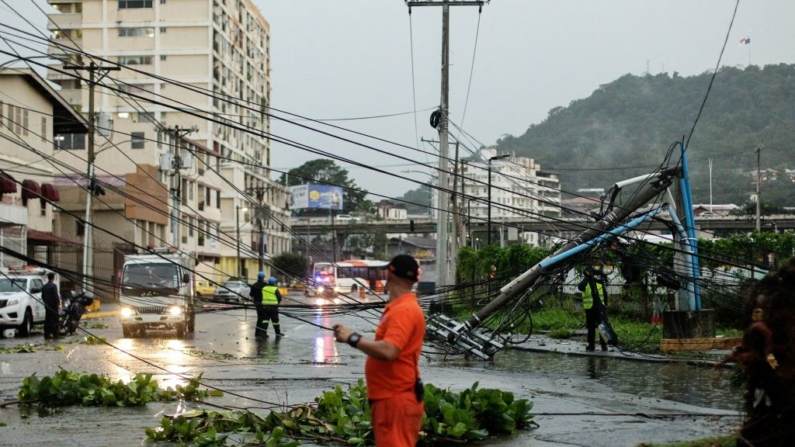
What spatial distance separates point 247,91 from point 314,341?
7891 centimetres

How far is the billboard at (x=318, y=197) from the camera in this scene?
12162 centimetres

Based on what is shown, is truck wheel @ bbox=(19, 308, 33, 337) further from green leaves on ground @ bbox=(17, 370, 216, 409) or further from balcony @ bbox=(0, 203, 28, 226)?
green leaves on ground @ bbox=(17, 370, 216, 409)

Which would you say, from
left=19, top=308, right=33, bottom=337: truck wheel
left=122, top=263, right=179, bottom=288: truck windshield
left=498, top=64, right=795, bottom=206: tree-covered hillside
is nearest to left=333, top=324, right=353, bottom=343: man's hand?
left=122, top=263, right=179, bottom=288: truck windshield

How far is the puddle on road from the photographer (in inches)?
520

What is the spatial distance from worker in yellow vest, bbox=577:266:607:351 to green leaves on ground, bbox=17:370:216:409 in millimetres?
10563

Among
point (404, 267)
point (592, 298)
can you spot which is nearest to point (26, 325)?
point (592, 298)

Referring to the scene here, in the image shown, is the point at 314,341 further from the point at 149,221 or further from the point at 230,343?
the point at 149,221

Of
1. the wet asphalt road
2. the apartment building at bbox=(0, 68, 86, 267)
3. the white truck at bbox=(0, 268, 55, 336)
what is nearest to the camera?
the wet asphalt road

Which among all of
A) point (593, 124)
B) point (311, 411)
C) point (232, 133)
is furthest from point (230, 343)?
point (593, 124)

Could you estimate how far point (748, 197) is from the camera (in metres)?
123

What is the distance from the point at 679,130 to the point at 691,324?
130775mm

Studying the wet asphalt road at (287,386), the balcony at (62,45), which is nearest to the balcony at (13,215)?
the balcony at (62,45)

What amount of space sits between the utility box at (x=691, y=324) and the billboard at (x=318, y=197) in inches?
3950

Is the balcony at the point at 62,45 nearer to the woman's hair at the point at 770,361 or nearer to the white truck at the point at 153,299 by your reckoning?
the white truck at the point at 153,299
